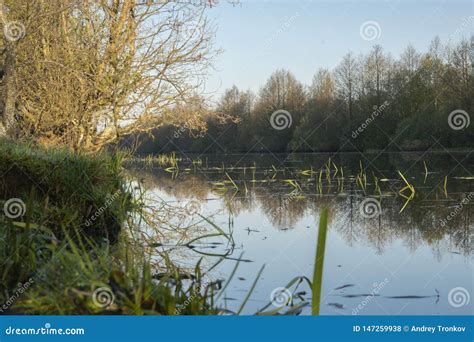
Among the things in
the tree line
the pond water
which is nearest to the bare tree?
the pond water

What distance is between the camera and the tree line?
3055cm

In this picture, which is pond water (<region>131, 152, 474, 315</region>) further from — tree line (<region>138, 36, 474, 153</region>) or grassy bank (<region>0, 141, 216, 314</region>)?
tree line (<region>138, 36, 474, 153</region>)

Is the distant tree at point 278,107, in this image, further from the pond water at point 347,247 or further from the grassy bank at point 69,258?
the grassy bank at point 69,258

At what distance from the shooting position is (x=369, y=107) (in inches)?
1421

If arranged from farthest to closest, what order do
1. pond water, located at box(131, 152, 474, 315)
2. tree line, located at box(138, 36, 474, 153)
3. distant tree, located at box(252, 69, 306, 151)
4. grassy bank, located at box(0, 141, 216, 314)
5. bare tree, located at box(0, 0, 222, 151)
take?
1. distant tree, located at box(252, 69, 306, 151)
2. tree line, located at box(138, 36, 474, 153)
3. bare tree, located at box(0, 0, 222, 151)
4. pond water, located at box(131, 152, 474, 315)
5. grassy bank, located at box(0, 141, 216, 314)

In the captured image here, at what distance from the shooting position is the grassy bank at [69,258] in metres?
2.19

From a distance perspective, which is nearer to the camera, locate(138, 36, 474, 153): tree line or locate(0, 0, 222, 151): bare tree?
locate(0, 0, 222, 151): bare tree

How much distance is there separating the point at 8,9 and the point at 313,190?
24.5 feet

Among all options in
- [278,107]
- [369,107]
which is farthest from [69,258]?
[278,107]

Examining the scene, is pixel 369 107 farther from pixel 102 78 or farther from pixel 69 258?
pixel 69 258

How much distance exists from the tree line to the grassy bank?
16558 mm

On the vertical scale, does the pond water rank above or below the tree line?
below

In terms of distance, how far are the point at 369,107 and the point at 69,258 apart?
116 ft

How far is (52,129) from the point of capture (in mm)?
11211
